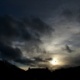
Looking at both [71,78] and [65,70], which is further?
[65,70]

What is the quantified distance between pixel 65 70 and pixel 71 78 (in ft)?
15.0

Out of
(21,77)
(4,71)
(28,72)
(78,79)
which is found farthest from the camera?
(28,72)

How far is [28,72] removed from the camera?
68000 mm

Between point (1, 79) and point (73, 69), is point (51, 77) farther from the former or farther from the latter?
point (1, 79)

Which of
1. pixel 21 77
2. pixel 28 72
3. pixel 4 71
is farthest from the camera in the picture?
pixel 28 72

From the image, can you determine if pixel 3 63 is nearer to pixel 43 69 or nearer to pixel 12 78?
pixel 12 78

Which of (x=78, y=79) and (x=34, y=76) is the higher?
(x=34, y=76)

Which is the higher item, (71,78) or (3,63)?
(3,63)

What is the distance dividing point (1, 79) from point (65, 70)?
16922mm

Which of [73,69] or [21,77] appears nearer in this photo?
[73,69]

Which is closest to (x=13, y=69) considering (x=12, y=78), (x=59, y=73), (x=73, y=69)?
(x=12, y=78)

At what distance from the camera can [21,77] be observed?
62.2 m

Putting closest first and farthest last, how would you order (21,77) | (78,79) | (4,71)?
(78,79), (4,71), (21,77)

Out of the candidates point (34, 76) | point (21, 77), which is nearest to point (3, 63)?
point (21, 77)
